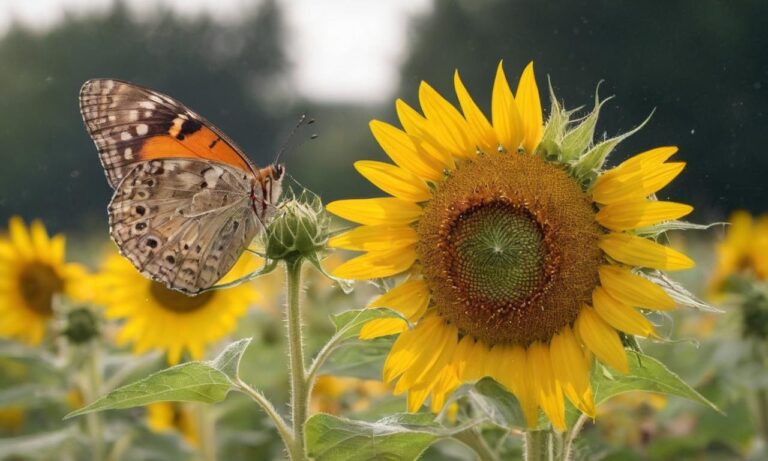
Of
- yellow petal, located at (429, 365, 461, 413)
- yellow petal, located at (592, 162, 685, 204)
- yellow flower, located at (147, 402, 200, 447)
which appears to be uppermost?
yellow petal, located at (592, 162, 685, 204)

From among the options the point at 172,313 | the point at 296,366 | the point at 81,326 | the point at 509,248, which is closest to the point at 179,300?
the point at 172,313

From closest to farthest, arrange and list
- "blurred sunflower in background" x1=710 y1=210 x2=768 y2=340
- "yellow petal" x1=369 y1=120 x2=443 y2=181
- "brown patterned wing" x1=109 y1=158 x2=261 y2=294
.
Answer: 1. "yellow petal" x1=369 y1=120 x2=443 y2=181
2. "brown patterned wing" x1=109 y1=158 x2=261 y2=294
3. "blurred sunflower in background" x1=710 y1=210 x2=768 y2=340

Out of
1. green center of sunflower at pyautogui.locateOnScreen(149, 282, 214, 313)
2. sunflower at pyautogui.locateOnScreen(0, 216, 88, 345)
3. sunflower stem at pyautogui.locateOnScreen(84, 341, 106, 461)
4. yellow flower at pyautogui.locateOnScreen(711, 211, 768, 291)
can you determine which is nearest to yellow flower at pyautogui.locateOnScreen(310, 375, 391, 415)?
green center of sunflower at pyautogui.locateOnScreen(149, 282, 214, 313)

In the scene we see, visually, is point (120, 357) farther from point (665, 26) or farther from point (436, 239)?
point (665, 26)

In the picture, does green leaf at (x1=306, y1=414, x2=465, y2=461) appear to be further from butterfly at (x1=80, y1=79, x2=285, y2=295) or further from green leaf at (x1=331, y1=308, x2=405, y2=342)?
butterfly at (x1=80, y1=79, x2=285, y2=295)

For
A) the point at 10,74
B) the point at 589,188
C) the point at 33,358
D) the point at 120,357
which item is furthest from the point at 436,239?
the point at 10,74
